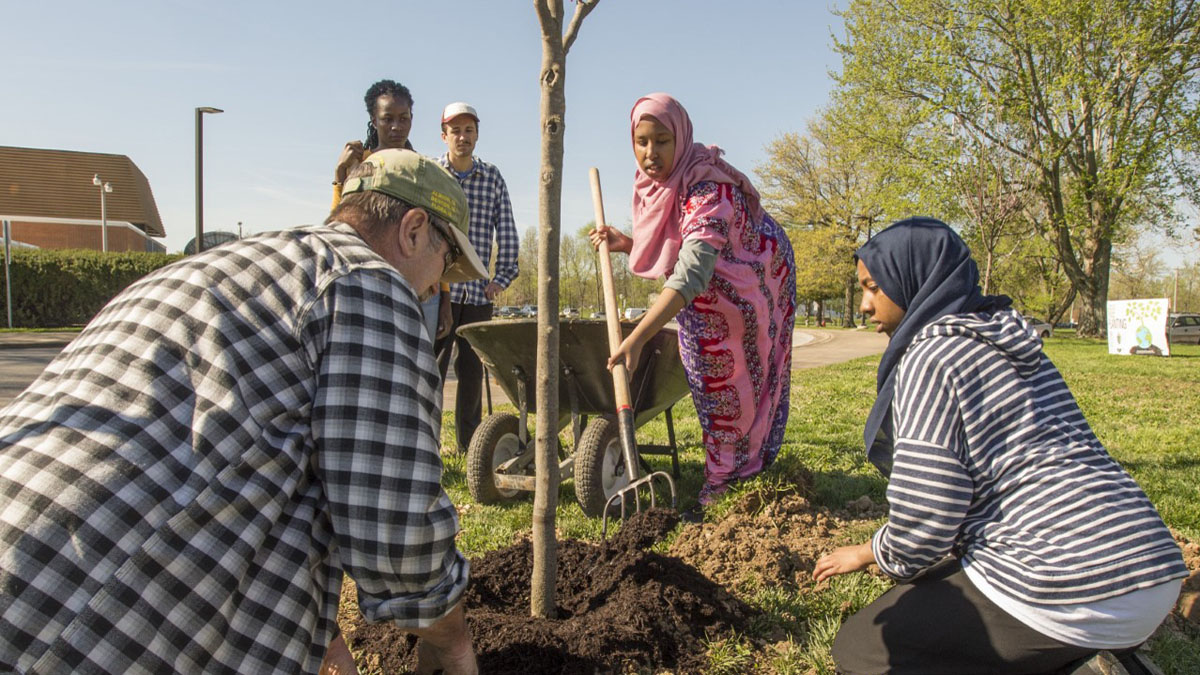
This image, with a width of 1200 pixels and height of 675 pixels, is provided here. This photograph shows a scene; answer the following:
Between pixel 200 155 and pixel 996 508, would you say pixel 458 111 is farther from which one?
pixel 200 155

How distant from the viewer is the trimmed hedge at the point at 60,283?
73.9 feet

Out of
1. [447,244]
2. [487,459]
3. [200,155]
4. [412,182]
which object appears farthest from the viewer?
[200,155]

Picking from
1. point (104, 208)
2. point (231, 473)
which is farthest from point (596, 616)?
point (104, 208)

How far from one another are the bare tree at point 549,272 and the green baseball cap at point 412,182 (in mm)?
764

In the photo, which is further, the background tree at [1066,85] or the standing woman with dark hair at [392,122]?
the background tree at [1066,85]

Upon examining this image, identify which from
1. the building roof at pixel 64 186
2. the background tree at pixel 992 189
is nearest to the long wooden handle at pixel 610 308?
the background tree at pixel 992 189

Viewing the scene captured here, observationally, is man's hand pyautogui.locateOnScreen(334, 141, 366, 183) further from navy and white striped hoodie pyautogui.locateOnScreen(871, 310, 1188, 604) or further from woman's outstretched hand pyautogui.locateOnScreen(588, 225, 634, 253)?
navy and white striped hoodie pyautogui.locateOnScreen(871, 310, 1188, 604)

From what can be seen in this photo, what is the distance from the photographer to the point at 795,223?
39.5 meters

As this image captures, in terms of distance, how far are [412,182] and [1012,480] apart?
1492mm

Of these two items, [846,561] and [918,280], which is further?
[846,561]

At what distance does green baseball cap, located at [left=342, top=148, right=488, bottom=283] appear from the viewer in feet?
5.04

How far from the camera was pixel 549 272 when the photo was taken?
95.8 inches

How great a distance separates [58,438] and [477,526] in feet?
9.07

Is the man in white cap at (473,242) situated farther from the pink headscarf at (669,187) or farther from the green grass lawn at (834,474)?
the pink headscarf at (669,187)
